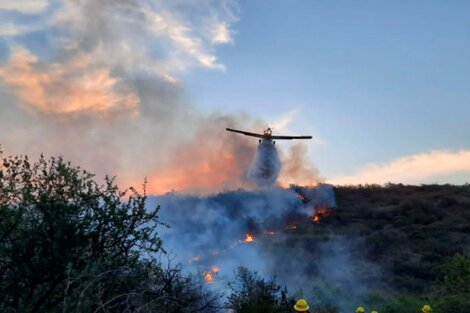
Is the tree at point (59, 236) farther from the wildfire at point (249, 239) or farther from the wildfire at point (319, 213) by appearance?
the wildfire at point (319, 213)

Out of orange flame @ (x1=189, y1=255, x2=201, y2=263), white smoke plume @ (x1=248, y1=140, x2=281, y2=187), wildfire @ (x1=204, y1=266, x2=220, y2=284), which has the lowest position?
wildfire @ (x1=204, y1=266, x2=220, y2=284)

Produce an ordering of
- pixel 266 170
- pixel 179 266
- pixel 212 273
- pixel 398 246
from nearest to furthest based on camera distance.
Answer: pixel 179 266, pixel 212 273, pixel 398 246, pixel 266 170

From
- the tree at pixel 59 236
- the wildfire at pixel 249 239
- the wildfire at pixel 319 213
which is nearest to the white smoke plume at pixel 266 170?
the wildfire at pixel 319 213

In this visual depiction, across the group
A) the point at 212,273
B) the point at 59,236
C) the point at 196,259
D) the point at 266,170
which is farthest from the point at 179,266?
the point at 266,170

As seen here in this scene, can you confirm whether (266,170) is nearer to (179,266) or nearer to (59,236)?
(179,266)

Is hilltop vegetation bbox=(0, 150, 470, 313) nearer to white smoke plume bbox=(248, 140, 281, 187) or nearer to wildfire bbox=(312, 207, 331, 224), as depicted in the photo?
wildfire bbox=(312, 207, 331, 224)

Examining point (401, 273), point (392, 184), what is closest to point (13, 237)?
point (401, 273)

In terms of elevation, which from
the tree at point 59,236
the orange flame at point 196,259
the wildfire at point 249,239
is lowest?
the tree at point 59,236

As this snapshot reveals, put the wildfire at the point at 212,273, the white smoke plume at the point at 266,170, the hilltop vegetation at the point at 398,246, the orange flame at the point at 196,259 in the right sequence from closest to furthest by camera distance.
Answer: the hilltop vegetation at the point at 398,246 < the wildfire at the point at 212,273 < the orange flame at the point at 196,259 < the white smoke plume at the point at 266,170

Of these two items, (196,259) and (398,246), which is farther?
(196,259)

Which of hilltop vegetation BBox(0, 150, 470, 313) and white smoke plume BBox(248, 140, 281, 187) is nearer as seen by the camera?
hilltop vegetation BBox(0, 150, 470, 313)

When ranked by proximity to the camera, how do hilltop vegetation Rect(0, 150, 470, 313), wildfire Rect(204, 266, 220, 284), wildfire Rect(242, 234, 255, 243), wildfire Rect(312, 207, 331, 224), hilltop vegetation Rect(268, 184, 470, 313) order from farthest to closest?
wildfire Rect(312, 207, 331, 224)
wildfire Rect(242, 234, 255, 243)
wildfire Rect(204, 266, 220, 284)
hilltop vegetation Rect(268, 184, 470, 313)
hilltop vegetation Rect(0, 150, 470, 313)

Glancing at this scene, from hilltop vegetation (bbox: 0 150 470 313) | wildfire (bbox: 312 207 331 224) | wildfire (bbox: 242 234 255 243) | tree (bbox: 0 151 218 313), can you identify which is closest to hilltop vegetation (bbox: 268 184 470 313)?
hilltop vegetation (bbox: 0 150 470 313)

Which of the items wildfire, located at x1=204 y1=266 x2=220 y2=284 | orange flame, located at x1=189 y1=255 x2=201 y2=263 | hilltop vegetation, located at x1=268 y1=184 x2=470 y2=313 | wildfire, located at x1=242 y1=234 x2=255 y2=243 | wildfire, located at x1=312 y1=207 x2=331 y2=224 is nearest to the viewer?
hilltop vegetation, located at x1=268 y1=184 x2=470 y2=313
